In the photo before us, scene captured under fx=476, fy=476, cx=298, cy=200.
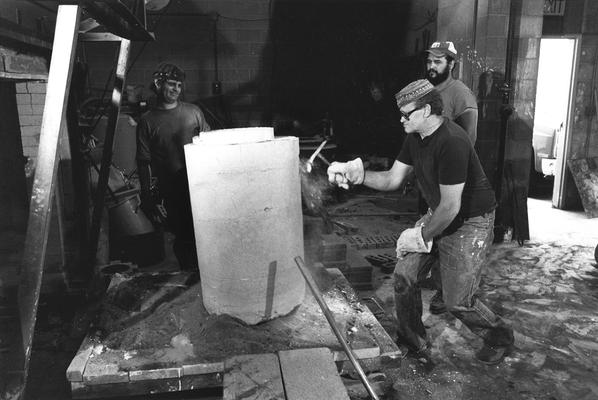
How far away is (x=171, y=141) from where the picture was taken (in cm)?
488

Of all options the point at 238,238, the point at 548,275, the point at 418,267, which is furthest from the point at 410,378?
the point at 548,275

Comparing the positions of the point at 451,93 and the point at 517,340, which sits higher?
the point at 451,93

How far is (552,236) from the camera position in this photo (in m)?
7.07

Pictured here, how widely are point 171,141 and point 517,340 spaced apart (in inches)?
148

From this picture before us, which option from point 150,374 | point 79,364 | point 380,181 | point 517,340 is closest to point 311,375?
point 150,374

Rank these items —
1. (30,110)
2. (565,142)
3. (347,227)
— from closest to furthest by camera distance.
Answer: (30,110) → (347,227) → (565,142)

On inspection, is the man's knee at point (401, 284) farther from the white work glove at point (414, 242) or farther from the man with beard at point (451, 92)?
the man with beard at point (451, 92)

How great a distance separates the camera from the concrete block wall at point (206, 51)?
1074 centimetres

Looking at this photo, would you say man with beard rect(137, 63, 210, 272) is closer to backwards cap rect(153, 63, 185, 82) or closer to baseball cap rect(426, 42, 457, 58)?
backwards cap rect(153, 63, 185, 82)

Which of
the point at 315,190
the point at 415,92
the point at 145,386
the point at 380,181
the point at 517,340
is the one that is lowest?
the point at 517,340

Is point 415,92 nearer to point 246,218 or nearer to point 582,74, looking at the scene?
point 246,218

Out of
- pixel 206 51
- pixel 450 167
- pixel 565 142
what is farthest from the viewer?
pixel 206 51

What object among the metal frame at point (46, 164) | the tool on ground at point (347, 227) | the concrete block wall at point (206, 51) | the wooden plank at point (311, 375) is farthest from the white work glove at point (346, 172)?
the concrete block wall at point (206, 51)

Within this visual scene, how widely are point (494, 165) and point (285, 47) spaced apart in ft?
20.9
